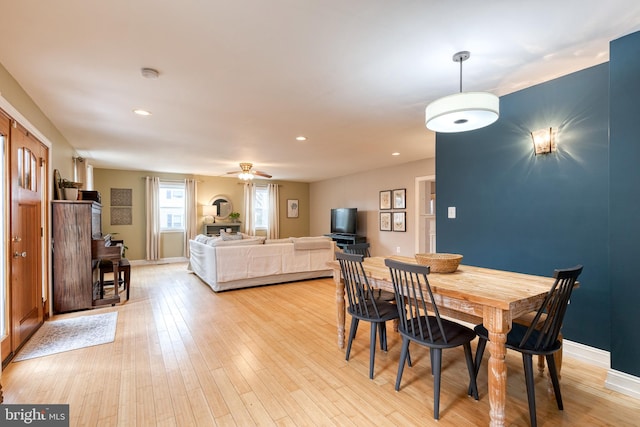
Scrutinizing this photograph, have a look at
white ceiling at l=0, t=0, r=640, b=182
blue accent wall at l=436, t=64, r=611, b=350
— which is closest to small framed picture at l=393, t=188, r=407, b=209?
white ceiling at l=0, t=0, r=640, b=182

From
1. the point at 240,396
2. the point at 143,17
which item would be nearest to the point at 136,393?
the point at 240,396

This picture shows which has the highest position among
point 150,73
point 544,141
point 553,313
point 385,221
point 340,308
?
point 150,73

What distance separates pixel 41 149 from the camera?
3373mm

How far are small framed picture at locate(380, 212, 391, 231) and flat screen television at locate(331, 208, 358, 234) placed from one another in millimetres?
749

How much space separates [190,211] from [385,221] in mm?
5174

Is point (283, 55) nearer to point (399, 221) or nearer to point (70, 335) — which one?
point (70, 335)

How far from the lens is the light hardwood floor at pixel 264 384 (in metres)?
1.85

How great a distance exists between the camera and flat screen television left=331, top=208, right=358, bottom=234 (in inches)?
312

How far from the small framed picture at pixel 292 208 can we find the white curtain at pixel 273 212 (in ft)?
1.62

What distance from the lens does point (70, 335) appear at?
308 centimetres

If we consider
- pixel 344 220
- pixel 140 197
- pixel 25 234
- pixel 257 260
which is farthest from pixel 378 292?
pixel 140 197

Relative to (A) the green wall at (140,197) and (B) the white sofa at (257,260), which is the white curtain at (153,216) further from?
(B) the white sofa at (257,260)

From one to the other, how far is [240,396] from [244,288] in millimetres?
3116

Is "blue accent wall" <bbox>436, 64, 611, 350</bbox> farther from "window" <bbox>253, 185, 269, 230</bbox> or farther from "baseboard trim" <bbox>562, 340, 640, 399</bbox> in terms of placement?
"window" <bbox>253, 185, 269, 230</bbox>
